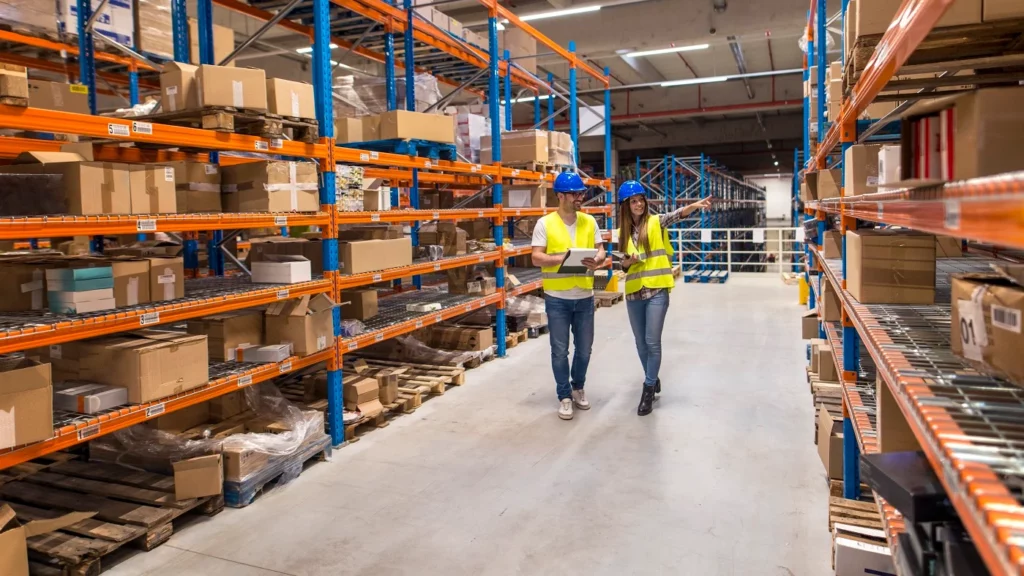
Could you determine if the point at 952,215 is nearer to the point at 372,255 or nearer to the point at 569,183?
the point at 569,183

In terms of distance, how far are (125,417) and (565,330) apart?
3.33 meters

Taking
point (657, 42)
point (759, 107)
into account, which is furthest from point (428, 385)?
point (759, 107)

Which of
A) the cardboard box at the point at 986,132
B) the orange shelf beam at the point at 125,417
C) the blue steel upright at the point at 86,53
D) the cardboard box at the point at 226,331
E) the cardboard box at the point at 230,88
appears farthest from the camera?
the blue steel upright at the point at 86,53

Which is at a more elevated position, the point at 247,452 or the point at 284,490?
the point at 247,452

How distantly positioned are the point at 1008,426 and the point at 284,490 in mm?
4157

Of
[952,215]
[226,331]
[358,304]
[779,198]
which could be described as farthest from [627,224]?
[779,198]

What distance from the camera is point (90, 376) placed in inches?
157

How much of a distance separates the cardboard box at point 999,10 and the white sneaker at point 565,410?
4259mm

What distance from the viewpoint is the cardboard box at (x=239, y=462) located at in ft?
14.2

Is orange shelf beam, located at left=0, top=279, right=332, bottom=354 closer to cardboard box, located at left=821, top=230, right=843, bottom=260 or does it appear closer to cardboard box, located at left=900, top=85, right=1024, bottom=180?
cardboard box, located at left=900, top=85, right=1024, bottom=180

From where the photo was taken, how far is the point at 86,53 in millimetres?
6535

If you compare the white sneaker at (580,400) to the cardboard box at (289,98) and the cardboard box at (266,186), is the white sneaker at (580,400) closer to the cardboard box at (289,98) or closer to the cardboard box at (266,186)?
the cardboard box at (266,186)

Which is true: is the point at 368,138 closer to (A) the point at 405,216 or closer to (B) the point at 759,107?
(A) the point at 405,216

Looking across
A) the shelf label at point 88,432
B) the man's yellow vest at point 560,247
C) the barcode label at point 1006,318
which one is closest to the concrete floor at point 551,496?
the shelf label at point 88,432
